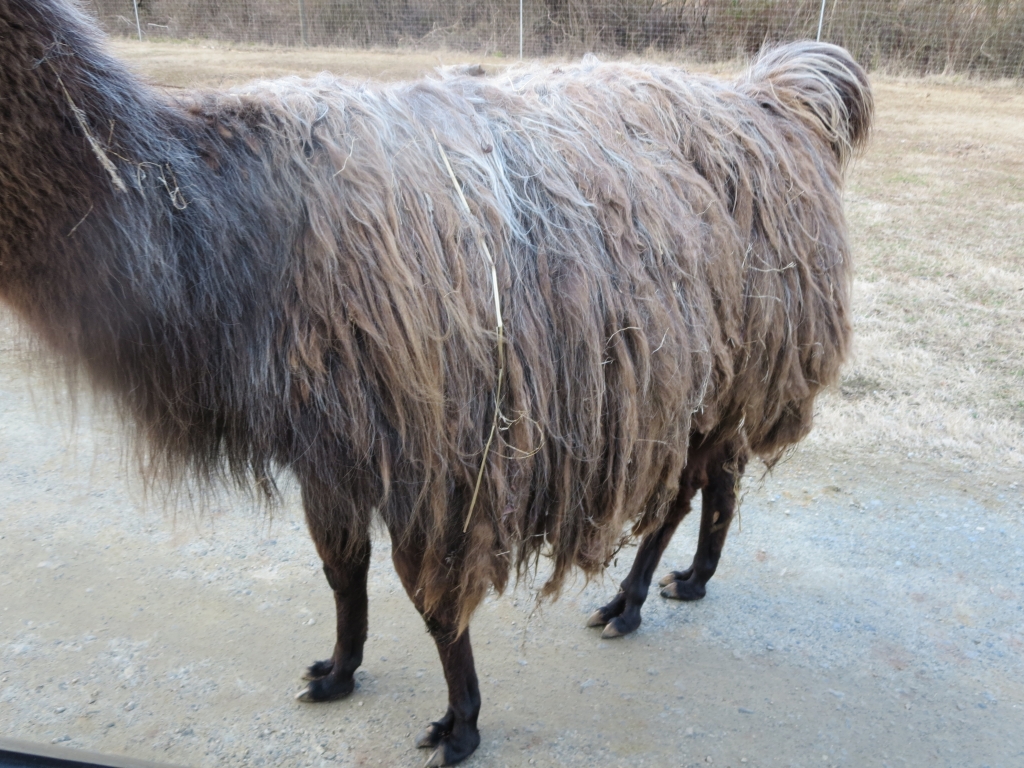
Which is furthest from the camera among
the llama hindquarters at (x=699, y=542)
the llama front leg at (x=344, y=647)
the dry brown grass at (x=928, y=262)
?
the dry brown grass at (x=928, y=262)

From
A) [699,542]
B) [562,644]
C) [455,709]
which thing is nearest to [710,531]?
[699,542]

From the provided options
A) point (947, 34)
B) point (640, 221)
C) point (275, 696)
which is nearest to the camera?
point (640, 221)

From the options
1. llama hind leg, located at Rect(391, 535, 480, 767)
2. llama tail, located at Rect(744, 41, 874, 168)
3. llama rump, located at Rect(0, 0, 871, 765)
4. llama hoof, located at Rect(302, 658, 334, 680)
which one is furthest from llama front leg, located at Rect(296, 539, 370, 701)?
llama tail, located at Rect(744, 41, 874, 168)

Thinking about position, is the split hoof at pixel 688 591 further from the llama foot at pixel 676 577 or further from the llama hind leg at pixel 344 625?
the llama hind leg at pixel 344 625

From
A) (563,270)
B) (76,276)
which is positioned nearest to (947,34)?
(563,270)

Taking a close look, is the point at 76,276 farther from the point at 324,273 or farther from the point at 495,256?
the point at 495,256

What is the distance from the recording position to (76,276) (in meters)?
1.76

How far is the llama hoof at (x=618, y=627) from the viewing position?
3166mm

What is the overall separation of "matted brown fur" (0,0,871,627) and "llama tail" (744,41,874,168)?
38cm

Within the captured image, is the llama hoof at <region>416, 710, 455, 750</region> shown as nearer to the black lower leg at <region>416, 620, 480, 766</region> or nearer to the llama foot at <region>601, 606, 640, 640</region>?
the black lower leg at <region>416, 620, 480, 766</region>

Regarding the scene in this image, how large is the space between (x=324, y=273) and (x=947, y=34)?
13.4m

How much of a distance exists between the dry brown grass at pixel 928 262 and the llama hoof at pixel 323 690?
76.6 inches

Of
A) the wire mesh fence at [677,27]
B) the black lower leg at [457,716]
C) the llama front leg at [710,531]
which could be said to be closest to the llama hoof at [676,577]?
the llama front leg at [710,531]

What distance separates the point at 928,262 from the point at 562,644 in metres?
4.93
